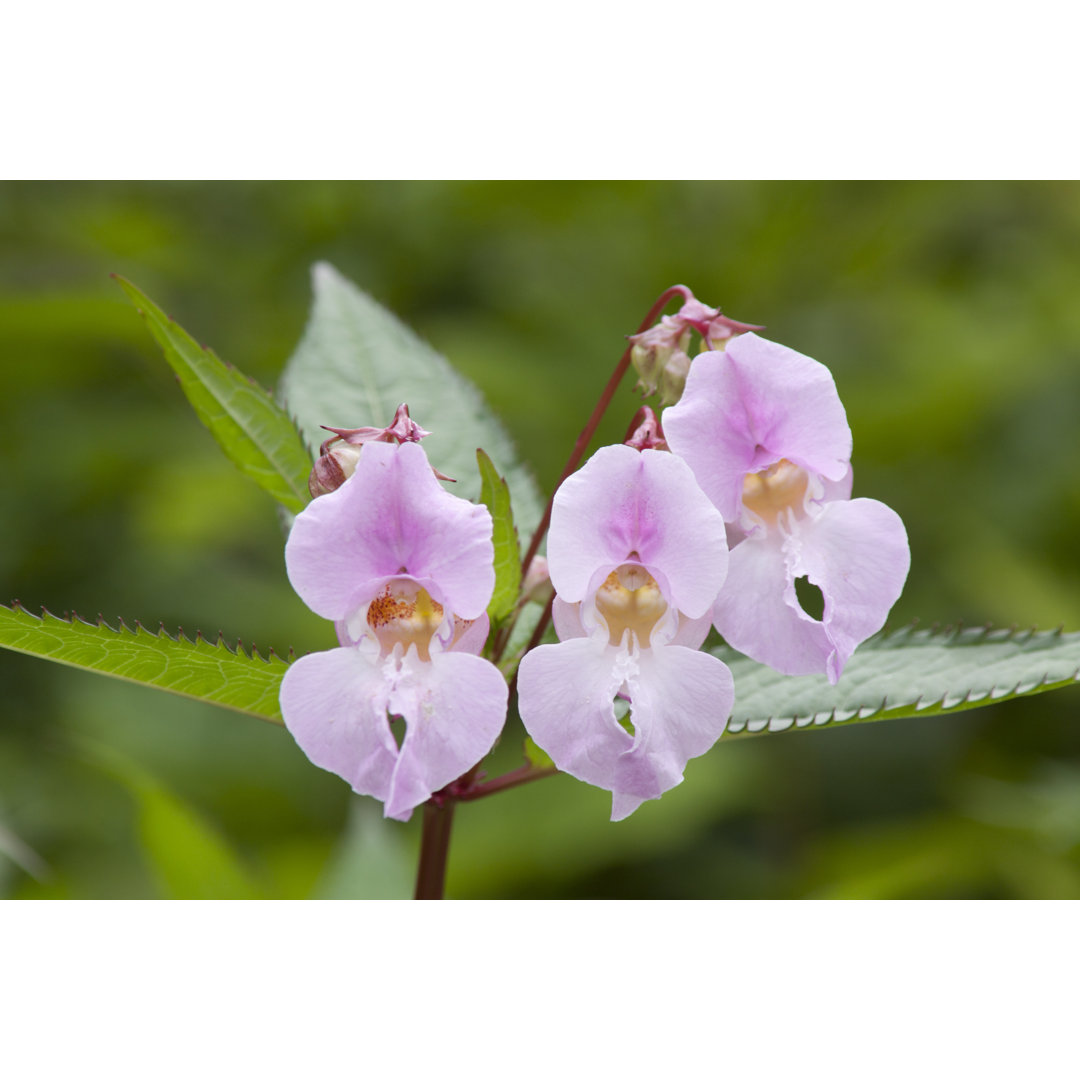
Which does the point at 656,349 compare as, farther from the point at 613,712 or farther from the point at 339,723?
the point at 339,723

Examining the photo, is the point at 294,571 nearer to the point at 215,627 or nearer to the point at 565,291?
the point at 215,627

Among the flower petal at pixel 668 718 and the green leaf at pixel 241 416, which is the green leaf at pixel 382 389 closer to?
the green leaf at pixel 241 416

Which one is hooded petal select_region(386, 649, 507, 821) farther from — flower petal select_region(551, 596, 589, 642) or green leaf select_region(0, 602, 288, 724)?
green leaf select_region(0, 602, 288, 724)

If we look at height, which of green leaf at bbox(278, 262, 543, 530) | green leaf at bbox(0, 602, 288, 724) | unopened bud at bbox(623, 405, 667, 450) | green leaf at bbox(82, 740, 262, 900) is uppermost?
green leaf at bbox(278, 262, 543, 530)

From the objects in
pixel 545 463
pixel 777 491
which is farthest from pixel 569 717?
pixel 545 463

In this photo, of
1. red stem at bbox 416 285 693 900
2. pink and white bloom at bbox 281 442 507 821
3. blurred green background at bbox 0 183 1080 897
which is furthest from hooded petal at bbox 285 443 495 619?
blurred green background at bbox 0 183 1080 897
